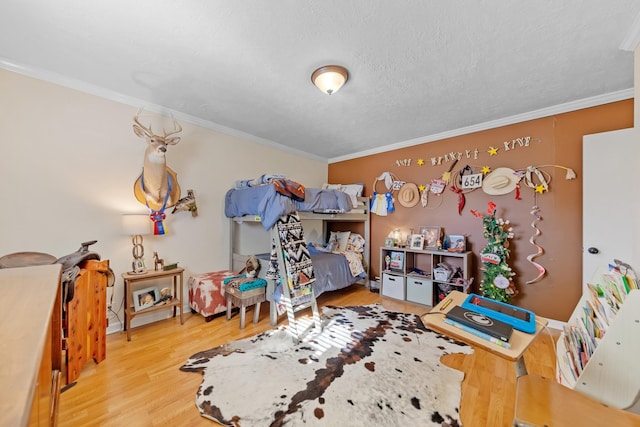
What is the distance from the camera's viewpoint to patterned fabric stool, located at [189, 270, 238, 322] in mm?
2709

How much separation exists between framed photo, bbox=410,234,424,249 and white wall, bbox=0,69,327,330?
8.96 feet

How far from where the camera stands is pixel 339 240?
434 cm

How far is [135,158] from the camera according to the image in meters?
2.63

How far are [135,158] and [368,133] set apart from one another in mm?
2893

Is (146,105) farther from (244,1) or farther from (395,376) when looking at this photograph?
(395,376)

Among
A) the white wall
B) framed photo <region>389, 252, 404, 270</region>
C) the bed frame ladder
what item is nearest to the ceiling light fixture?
the bed frame ladder

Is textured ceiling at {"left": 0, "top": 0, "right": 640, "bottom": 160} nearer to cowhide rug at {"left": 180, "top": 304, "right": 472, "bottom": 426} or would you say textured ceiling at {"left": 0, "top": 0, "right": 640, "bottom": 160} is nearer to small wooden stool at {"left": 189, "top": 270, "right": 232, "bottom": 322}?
small wooden stool at {"left": 189, "top": 270, "right": 232, "bottom": 322}

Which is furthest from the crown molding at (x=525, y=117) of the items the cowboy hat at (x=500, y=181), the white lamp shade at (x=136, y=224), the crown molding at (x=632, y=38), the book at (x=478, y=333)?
the white lamp shade at (x=136, y=224)

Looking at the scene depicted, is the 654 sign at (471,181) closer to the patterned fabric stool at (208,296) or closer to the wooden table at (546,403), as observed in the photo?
the wooden table at (546,403)

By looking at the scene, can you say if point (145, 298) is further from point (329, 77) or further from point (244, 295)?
point (329, 77)

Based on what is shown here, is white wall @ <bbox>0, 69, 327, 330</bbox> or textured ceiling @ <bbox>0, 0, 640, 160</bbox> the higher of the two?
textured ceiling @ <bbox>0, 0, 640, 160</bbox>

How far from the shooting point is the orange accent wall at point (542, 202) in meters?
2.53

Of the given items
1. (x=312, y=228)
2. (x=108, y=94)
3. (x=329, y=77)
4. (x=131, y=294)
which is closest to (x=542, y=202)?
(x=329, y=77)

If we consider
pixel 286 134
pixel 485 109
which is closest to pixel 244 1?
pixel 286 134
